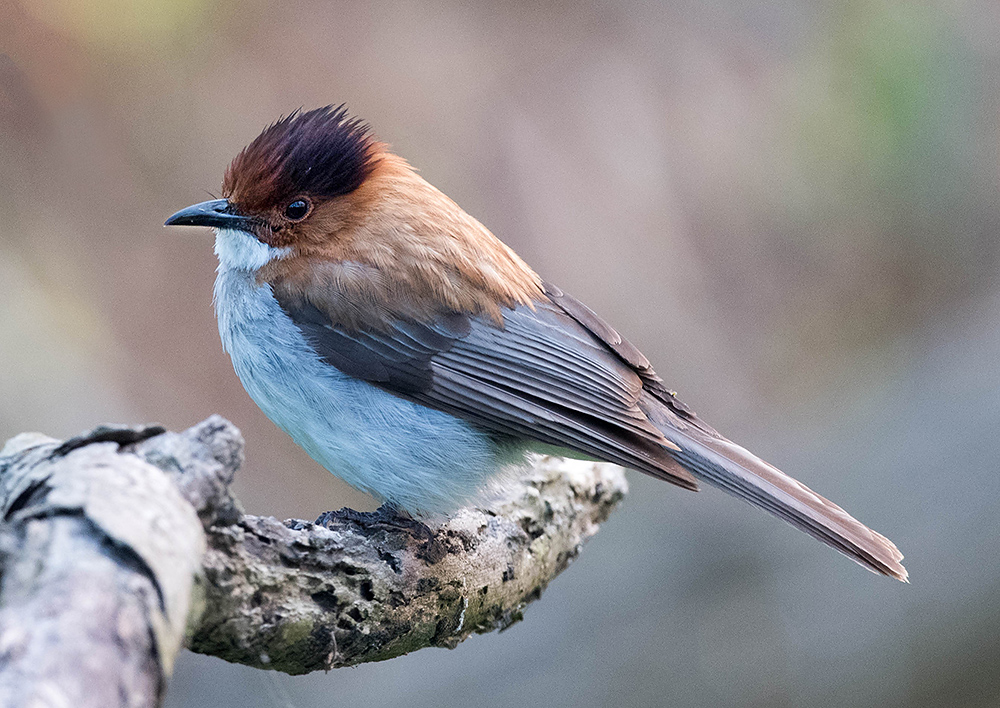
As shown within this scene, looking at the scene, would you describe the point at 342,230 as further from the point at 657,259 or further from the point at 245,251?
the point at 657,259

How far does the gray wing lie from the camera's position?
134 inches

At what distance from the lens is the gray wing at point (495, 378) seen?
3.41 m

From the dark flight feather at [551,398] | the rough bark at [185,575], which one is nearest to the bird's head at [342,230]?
the dark flight feather at [551,398]

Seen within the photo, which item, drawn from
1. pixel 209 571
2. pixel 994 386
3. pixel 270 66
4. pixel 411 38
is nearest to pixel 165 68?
pixel 270 66

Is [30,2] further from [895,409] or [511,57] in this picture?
[895,409]

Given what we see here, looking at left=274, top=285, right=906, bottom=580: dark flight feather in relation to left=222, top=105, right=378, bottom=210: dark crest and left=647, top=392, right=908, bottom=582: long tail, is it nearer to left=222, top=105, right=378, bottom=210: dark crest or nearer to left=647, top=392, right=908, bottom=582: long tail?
left=647, top=392, right=908, bottom=582: long tail

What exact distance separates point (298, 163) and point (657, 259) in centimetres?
403

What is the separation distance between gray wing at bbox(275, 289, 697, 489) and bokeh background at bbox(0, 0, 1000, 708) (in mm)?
1976

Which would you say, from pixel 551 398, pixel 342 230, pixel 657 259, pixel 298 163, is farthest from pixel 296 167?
pixel 657 259

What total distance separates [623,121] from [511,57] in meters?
0.97

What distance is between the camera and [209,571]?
2.21m

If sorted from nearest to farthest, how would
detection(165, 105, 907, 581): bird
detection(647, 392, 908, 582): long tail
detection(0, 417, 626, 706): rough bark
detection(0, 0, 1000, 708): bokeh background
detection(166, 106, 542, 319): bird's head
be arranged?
1. detection(0, 417, 626, 706): rough bark
2. detection(647, 392, 908, 582): long tail
3. detection(165, 105, 907, 581): bird
4. detection(166, 106, 542, 319): bird's head
5. detection(0, 0, 1000, 708): bokeh background

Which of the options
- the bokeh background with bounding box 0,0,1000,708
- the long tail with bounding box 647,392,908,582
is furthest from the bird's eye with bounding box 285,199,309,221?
the bokeh background with bounding box 0,0,1000,708

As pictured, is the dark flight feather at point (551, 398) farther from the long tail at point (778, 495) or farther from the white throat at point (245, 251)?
the white throat at point (245, 251)
